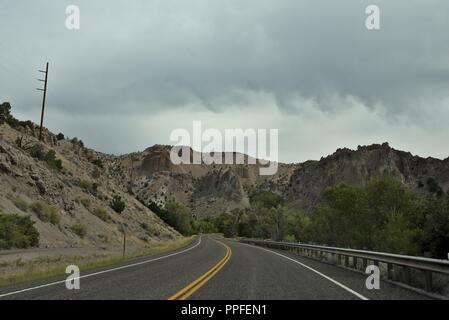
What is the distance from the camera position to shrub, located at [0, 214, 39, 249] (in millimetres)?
30078

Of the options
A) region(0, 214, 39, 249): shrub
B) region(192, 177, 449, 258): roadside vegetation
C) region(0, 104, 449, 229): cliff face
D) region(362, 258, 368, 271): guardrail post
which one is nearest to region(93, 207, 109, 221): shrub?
region(0, 104, 449, 229): cliff face

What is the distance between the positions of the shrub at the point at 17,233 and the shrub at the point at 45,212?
19.2ft

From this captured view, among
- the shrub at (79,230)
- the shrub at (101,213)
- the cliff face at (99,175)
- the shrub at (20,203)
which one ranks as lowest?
the shrub at (79,230)

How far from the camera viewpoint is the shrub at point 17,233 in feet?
98.7

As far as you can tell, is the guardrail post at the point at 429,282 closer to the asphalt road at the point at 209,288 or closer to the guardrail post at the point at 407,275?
the asphalt road at the point at 209,288

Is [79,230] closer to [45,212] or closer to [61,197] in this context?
[45,212]

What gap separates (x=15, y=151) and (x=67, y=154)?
→ 79.7 ft

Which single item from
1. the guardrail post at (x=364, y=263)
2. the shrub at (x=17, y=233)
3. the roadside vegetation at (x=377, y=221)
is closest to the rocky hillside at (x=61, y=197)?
the shrub at (x=17, y=233)

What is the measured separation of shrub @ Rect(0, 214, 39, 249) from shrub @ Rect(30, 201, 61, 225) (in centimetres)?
586

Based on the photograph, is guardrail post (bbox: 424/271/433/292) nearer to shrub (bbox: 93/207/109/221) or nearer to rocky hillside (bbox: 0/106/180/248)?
rocky hillside (bbox: 0/106/180/248)

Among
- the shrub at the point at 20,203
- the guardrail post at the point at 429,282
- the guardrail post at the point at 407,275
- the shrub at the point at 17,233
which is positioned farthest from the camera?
the shrub at the point at 20,203

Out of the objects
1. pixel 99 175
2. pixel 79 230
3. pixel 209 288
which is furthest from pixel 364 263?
pixel 99 175
